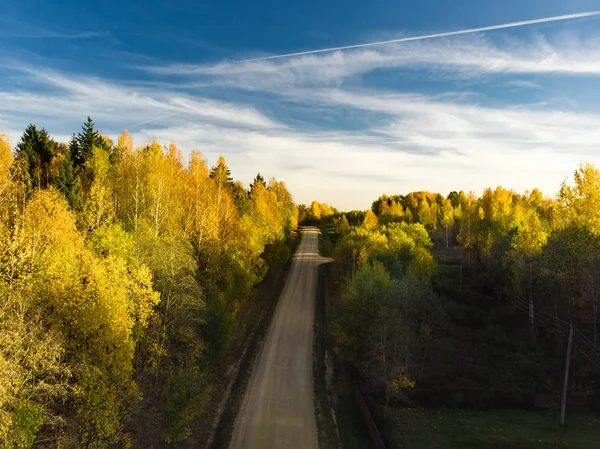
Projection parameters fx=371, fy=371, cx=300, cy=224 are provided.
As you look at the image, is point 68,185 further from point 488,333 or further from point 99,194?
point 488,333

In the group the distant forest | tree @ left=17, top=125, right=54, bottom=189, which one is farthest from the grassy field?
tree @ left=17, top=125, right=54, bottom=189

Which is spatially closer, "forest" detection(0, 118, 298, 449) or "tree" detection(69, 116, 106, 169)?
"forest" detection(0, 118, 298, 449)

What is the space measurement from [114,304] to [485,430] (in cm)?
2694

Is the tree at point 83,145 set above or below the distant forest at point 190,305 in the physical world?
above

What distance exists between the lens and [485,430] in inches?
1073

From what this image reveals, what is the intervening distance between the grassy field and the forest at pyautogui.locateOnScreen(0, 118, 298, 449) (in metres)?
14.5

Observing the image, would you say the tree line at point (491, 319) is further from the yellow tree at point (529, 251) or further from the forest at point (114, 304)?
the forest at point (114, 304)

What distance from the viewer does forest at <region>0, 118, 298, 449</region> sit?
15.8m

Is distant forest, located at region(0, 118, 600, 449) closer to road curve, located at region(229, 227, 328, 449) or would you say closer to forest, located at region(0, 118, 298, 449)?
forest, located at region(0, 118, 298, 449)

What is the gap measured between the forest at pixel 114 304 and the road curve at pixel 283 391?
304 cm

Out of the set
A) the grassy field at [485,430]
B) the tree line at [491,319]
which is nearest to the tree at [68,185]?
the tree line at [491,319]

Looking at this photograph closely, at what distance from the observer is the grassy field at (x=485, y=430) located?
24.9 m

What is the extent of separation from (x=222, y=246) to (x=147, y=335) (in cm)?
1838

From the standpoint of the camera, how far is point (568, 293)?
3700cm
